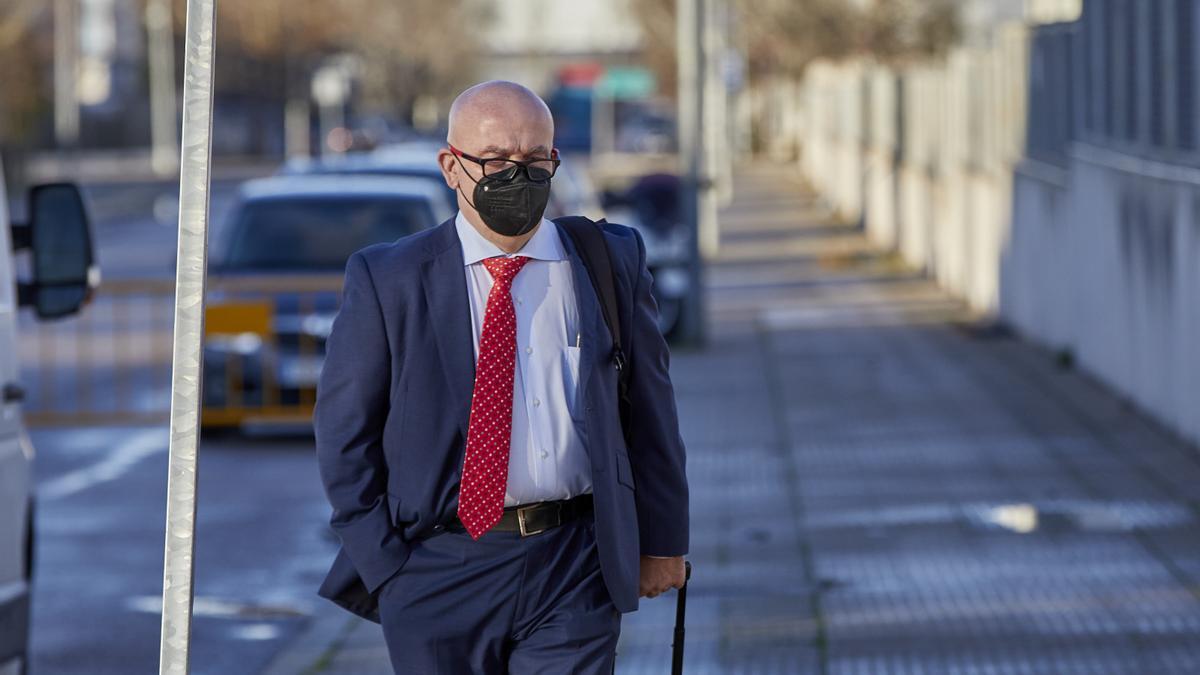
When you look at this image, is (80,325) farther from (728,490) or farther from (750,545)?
(750,545)

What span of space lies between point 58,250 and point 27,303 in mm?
308

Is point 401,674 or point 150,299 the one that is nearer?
point 401,674

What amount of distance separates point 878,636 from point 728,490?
10.7 ft

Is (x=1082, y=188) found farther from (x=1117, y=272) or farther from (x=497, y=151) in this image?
(x=497, y=151)

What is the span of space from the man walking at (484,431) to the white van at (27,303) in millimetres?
2299

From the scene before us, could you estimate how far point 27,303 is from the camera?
20.3ft

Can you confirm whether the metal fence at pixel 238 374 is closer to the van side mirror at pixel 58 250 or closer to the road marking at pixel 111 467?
the road marking at pixel 111 467

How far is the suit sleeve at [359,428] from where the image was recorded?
3697 mm

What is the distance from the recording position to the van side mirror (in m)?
5.97

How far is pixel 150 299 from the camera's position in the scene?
22.8 meters

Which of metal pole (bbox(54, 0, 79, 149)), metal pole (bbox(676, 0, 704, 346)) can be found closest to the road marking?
metal pole (bbox(676, 0, 704, 346))

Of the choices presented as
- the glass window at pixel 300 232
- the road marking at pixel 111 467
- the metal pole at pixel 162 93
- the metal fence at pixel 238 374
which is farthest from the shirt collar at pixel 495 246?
the metal pole at pixel 162 93

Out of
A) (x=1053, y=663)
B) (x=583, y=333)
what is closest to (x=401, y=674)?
(x=583, y=333)

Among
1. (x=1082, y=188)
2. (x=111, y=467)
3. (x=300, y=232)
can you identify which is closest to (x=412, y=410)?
(x=111, y=467)
